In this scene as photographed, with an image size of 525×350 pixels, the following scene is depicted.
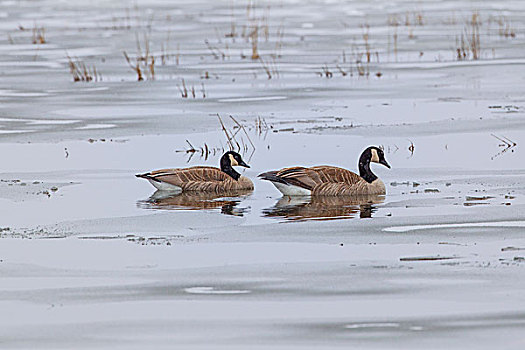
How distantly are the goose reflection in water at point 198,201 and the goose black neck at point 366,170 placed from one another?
110 cm

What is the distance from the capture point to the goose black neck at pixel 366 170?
37.7ft

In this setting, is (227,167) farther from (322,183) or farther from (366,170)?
(366,170)

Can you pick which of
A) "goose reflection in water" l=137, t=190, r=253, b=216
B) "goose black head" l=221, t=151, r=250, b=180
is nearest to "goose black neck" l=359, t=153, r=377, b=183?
"goose reflection in water" l=137, t=190, r=253, b=216

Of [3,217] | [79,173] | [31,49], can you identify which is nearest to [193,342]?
[3,217]

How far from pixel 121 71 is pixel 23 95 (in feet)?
12.7

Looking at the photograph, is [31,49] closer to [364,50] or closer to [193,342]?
[364,50]

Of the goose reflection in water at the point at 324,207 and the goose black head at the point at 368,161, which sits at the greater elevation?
the goose black head at the point at 368,161

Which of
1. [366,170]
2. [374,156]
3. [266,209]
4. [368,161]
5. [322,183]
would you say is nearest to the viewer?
[266,209]

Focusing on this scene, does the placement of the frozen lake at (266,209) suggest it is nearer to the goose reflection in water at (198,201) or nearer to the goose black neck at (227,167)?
the goose reflection in water at (198,201)

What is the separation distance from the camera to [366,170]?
11578 millimetres

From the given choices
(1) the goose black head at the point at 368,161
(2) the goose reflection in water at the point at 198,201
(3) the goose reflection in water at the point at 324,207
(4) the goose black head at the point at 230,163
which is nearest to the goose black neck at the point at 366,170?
(1) the goose black head at the point at 368,161

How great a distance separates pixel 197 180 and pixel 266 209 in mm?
1275

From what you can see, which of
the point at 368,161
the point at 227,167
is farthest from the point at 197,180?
the point at 368,161

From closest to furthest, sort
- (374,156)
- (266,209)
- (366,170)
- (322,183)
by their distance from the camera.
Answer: (266,209)
(322,183)
(366,170)
(374,156)
